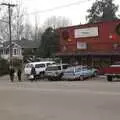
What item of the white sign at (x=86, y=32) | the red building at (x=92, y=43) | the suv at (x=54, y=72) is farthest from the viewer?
the white sign at (x=86, y=32)

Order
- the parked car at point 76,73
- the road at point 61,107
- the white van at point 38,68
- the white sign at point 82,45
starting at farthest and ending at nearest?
the white sign at point 82,45 → the white van at point 38,68 → the parked car at point 76,73 → the road at point 61,107

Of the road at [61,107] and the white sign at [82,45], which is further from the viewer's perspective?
the white sign at [82,45]

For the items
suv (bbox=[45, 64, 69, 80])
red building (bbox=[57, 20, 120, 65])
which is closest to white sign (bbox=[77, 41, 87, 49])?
red building (bbox=[57, 20, 120, 65])

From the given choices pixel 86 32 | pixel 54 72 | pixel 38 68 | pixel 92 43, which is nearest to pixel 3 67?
pixel 38 68

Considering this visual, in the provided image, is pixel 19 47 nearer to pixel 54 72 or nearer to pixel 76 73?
pixel 54 72

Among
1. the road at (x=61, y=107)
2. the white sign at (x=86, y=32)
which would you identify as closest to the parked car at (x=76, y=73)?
the white sign at (x=86, y=32)

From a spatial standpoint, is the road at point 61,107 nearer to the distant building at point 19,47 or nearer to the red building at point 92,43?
the red building at point 92,43

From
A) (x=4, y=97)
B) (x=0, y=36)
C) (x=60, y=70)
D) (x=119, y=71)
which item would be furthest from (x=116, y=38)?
(x=0, y=36)

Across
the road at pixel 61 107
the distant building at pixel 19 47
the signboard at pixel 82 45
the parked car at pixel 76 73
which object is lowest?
the road at pixel 61 107

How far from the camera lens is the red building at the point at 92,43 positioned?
56.4 metres

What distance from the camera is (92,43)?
59969 mm

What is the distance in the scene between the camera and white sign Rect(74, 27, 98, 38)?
59.5 m

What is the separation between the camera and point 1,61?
67062 mm

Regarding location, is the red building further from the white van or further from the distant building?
the distant building
